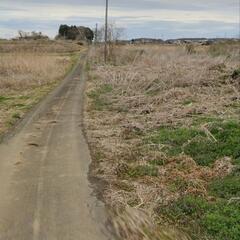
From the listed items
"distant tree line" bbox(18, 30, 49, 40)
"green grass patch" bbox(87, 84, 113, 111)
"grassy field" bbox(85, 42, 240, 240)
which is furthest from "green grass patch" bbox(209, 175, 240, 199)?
"distant tree line" bbox(18, 30, 49, 40)

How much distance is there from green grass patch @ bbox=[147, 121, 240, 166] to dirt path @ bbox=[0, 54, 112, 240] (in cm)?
181

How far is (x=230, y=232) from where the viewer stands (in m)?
6.79

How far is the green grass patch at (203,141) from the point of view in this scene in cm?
1050

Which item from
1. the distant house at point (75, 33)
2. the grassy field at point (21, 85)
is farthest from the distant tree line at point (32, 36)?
the grassy field at point (21, 85)

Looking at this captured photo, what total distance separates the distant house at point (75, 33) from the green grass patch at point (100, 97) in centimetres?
9550

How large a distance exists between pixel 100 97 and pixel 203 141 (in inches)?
422

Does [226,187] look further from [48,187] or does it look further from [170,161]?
[48,187]

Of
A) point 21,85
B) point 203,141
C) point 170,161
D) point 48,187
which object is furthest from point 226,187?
point 21,85

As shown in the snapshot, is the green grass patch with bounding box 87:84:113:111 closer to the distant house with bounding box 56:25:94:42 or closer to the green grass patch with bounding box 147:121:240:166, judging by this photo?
the green grass patch with bounding box 147:121:240:166

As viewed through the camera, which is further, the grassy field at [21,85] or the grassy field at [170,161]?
the grassy field at [21,85]

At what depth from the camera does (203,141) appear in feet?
37.6

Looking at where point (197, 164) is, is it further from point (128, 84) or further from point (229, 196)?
point (128, 84)

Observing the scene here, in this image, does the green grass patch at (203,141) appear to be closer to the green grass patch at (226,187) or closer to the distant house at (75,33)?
the green grass patch at (226,187)

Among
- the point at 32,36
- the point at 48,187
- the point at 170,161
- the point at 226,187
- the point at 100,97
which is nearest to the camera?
the point at 226,187
